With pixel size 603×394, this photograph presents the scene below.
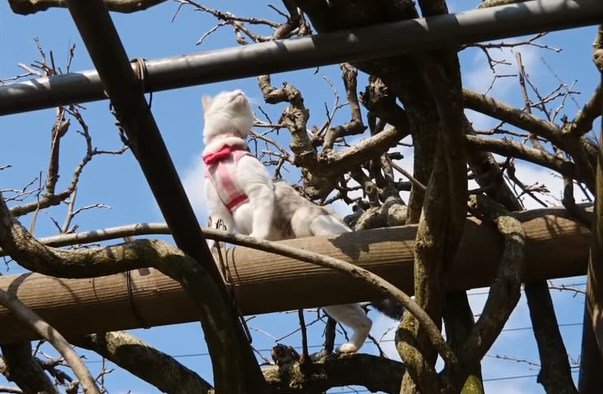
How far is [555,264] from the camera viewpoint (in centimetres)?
282

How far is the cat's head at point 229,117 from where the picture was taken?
4.95 m

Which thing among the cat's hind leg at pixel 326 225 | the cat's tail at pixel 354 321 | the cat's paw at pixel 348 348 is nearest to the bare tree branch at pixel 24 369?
the cat's paw at pixel 348 348

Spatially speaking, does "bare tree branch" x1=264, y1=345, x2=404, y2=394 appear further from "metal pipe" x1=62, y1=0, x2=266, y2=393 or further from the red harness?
the red harness

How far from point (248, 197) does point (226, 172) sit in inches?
8.3

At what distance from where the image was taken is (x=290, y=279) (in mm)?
2717

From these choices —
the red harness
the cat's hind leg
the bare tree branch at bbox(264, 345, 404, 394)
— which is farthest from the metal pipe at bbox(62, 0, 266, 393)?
the red harness

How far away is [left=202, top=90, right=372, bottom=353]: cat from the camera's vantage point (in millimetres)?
4289

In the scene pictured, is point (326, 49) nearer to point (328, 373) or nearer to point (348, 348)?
point (328, 373)

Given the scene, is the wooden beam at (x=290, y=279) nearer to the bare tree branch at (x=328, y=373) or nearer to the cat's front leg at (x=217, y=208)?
the bare tree branch at (x=328, y=373)

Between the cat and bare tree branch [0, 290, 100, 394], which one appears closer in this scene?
bare tree branch [0, 290, 100, 394]

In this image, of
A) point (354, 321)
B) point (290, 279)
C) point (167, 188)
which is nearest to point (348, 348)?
point (354, 321)

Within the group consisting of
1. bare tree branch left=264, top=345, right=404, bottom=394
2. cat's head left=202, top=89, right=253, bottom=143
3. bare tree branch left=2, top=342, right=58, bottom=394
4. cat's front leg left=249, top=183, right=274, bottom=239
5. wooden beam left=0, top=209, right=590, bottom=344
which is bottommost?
bare tree branch left=264, top=345, right=404, bottom=394

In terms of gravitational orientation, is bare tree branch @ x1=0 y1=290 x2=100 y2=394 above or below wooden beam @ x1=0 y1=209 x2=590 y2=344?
below

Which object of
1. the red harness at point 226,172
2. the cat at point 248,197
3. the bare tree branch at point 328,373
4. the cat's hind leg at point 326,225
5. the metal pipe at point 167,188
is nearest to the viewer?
the metal pipe at point 167,188
